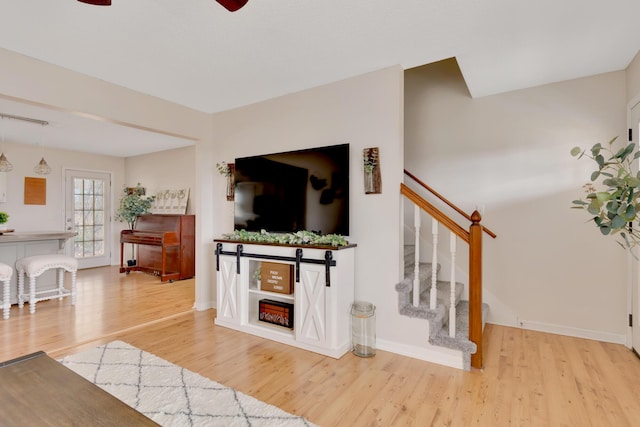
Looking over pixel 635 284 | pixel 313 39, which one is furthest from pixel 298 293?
pixel 635 284

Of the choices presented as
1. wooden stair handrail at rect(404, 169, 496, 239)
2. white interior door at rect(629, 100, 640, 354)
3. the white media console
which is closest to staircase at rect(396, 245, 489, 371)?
the white media console

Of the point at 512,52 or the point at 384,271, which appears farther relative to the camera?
the point at 384,271

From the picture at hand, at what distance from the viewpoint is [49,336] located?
307 cm

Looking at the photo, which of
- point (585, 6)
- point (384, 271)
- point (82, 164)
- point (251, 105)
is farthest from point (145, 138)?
point (585, 6)

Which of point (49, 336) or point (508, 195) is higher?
point (508, 195)

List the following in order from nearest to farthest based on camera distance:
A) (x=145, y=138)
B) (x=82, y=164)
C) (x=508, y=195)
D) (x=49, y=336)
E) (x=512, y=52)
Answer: (x=512, y=52) → (x=49, y=336) → (x=508, y=195) → (x=145, y=138) → (x=82, y=164)

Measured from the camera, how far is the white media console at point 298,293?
2.71m

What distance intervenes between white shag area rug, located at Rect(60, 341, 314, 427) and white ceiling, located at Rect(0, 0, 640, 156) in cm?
246

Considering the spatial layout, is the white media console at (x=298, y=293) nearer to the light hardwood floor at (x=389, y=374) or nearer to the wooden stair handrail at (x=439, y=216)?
the light hardwood floor at (x=389, y=374)

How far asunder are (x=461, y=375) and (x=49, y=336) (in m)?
3.68

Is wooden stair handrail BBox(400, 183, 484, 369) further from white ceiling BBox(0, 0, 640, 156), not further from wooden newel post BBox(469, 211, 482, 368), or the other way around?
white ceiling BBox(0, 0, 640, 156)

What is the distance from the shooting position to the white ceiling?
202 cm

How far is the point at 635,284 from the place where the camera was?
2.74 m

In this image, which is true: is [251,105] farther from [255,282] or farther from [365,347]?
[365,347]
